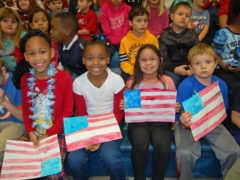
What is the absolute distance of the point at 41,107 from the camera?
1.86 m

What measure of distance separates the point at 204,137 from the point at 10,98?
191 centimetres

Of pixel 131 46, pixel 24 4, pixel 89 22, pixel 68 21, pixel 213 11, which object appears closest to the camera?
pixel 68 21

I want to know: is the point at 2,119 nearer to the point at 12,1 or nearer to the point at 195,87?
the point at 195,87

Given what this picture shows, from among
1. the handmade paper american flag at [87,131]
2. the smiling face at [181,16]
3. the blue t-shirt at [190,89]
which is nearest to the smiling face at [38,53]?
the handmade paper american flag at [87,131]

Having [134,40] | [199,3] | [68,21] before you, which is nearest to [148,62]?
[134,40]

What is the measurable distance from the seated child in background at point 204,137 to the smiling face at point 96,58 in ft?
2.55

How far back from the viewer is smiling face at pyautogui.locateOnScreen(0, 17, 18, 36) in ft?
8.67

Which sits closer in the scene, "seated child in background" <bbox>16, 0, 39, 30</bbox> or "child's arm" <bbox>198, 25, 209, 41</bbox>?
"child's arm" <bbox>198, 25, 209, 41</bbox>

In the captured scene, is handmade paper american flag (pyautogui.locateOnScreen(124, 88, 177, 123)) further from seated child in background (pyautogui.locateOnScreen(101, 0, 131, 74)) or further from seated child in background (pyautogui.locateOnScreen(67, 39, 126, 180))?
seated child in background (pyautogui.locateOnScreen(101, 0, 131, 74))

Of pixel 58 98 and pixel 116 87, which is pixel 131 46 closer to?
pixel 116 87

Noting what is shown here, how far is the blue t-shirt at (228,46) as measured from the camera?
235 centimetres

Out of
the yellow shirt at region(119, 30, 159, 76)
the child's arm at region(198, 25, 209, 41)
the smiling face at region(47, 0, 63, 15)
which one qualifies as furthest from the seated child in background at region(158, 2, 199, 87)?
the smiling face at region(47, 0, 63, 15)

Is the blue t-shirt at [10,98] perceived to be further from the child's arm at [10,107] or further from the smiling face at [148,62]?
the smiling face at [148,62]

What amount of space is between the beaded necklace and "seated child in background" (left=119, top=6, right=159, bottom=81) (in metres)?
0.99
